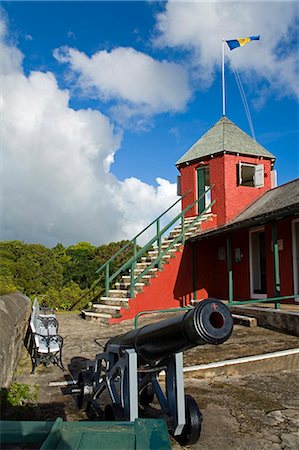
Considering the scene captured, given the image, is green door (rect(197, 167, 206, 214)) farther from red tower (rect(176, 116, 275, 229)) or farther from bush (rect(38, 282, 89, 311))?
bush (rect(38, 282, 89, 311))

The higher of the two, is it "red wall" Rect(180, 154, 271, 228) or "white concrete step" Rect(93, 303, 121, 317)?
"red wall" Rect(180, 154, 271, 228)

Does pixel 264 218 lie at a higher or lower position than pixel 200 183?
lower

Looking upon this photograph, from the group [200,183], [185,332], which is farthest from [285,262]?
[185,332]

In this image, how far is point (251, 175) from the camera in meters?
15.3

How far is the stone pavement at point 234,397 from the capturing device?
3641 millimetres

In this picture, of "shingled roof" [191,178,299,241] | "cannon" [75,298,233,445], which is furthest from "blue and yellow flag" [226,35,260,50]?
"cannon" [75,298,233,445]

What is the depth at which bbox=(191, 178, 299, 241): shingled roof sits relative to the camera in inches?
348

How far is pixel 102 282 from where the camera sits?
56.6ft

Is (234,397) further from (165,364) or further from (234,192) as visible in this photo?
(234,192)

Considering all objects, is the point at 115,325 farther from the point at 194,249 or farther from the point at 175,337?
the point at 175,337

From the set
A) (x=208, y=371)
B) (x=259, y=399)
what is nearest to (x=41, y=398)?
(x=208, y=371)

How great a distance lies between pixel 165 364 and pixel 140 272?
9.27m

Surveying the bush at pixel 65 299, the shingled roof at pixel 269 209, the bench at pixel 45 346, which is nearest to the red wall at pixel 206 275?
the shingled roof at pixel 269 209

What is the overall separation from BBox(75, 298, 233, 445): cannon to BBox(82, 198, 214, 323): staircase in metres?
6.66
